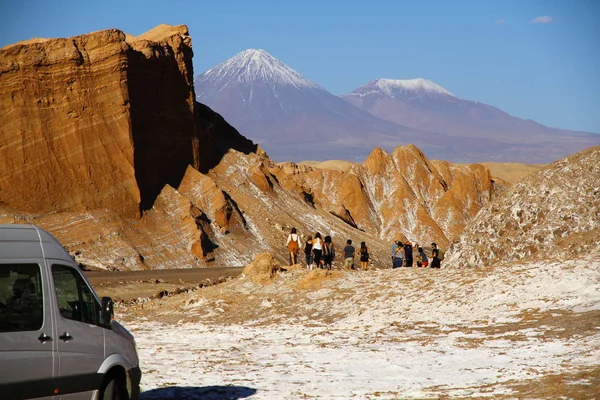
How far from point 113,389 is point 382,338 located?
9.94m

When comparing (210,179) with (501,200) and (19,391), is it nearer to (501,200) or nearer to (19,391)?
(501,200)

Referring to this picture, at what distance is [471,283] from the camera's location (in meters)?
25.3

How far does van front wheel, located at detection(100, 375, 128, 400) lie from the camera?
39.7 feet

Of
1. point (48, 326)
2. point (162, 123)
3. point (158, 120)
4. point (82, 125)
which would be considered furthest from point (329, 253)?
point (162, 123)

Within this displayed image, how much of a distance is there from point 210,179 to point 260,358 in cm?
5072

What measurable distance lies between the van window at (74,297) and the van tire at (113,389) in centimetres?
81

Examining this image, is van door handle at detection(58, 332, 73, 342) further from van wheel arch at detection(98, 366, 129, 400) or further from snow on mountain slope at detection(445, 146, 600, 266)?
snow on mountain slope at detection(445, 146, 600, 266)

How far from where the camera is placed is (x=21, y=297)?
433 inches

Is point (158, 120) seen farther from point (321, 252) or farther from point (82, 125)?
point (321, 252)

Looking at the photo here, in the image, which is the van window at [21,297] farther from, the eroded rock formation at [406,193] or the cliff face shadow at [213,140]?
the eroded rock formation at [406,193]

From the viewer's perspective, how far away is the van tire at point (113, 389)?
12086mm

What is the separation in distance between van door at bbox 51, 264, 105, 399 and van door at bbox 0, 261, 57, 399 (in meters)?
0.19

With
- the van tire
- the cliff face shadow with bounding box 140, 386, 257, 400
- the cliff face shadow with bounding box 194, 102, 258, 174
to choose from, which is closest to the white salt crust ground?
the cliff face shadow with bounding box 140, 386, 257, 400

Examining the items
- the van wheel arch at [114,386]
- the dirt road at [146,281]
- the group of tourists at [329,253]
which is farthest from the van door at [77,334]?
the dirt road at [146,281]
